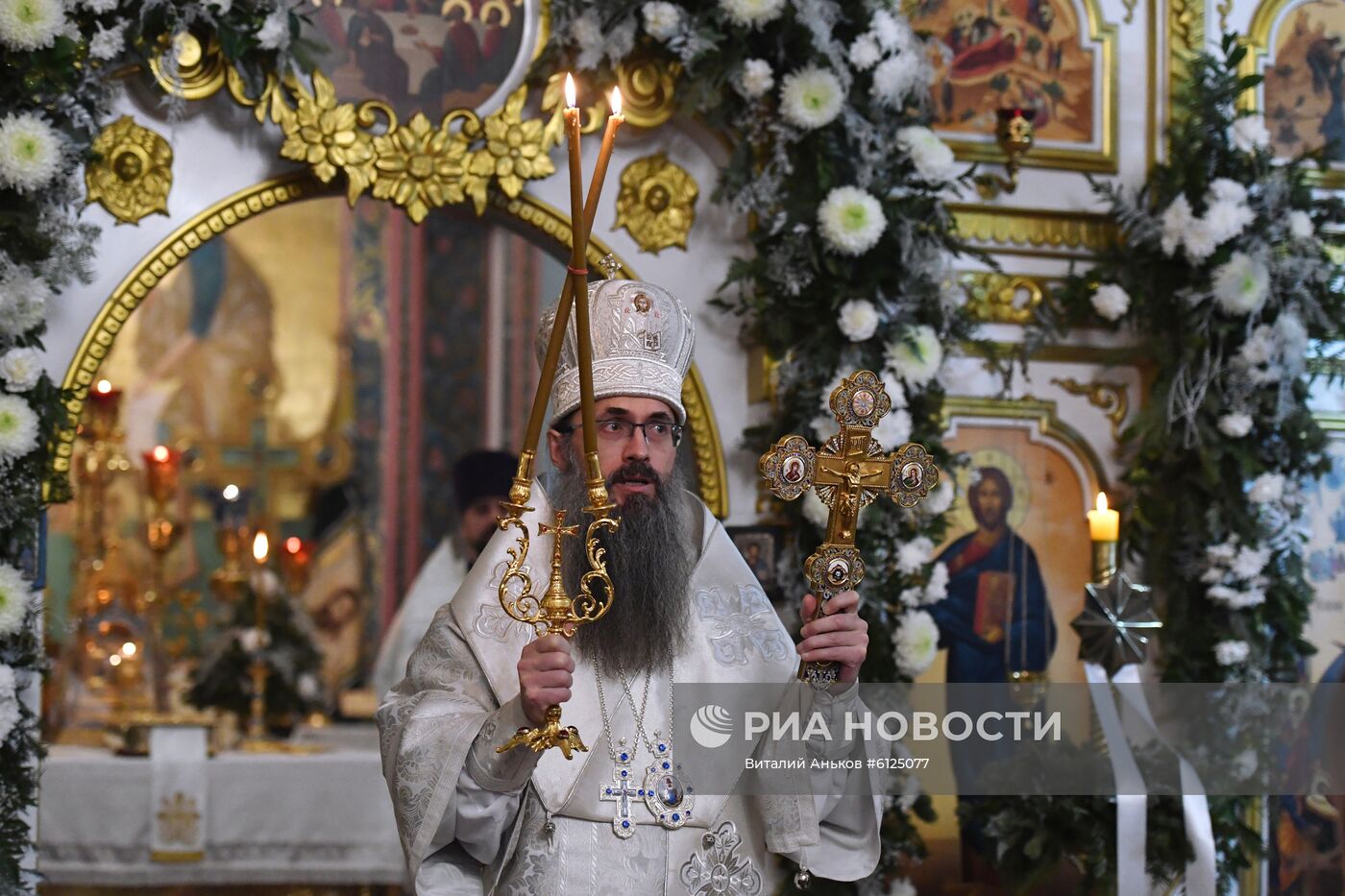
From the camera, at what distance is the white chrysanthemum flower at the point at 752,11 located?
587cm

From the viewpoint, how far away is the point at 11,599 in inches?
209

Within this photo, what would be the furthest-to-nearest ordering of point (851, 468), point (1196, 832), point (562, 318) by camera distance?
1. point (1196, 832)
2. point (851, 468)
3. point (562, 318)

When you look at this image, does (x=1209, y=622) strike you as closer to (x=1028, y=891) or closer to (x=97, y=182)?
(x=1028, y=891)

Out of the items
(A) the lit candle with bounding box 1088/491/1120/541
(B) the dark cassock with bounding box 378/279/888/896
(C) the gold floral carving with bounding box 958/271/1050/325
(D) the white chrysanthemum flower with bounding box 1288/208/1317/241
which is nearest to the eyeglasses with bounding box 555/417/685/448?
(B) the dark cassock with bounding box 378/279/888/896

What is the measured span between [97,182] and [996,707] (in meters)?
3.80

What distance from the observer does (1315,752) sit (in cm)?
664

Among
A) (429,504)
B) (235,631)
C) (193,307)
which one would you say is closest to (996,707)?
(235,631)

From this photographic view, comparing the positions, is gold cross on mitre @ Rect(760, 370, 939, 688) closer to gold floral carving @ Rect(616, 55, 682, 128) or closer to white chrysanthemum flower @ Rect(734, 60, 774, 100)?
white chrysanthemum flower @ Rect(734, 60, 774, 100)

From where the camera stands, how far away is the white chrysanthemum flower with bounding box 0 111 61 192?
17.1ft

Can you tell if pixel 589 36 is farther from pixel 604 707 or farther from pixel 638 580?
pixel 604 707

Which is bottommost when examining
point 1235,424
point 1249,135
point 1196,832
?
point 1196,832

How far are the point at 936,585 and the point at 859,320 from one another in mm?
958

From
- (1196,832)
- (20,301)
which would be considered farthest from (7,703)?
(1196,832)

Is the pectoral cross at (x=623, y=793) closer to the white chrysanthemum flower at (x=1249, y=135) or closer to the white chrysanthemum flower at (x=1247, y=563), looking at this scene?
the white chrysanthemum flower at (x=1247, y=563)
